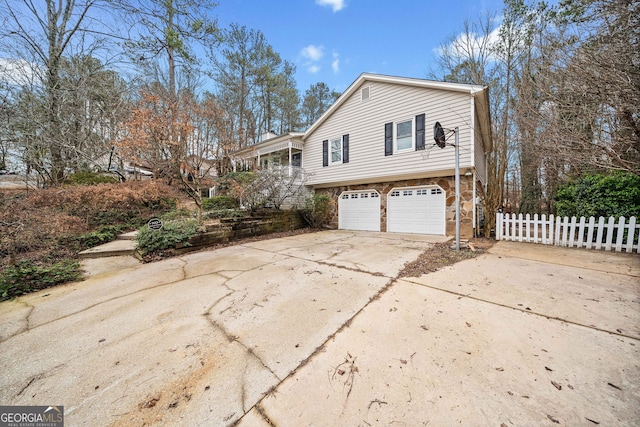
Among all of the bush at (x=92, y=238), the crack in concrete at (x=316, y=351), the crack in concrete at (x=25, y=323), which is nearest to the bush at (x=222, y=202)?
the bush at (x=92, y=238)

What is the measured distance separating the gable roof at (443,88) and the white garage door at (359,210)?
3.86 m

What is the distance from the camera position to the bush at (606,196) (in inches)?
211

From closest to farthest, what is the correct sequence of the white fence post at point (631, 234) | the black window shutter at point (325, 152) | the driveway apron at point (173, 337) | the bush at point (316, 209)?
the driveway apron at point (173, 337) → the white fence post at point (631, 234) → the bush at point (316, 209) → the black window shutter at point (325, 152)

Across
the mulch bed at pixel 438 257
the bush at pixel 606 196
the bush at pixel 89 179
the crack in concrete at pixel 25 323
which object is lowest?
the crack in concrete at pixel 25 323

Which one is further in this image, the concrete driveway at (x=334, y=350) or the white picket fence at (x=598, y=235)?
the white picket fence at (x=598, y=235)

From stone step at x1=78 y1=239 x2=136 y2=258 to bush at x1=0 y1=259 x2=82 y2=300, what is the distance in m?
1.03

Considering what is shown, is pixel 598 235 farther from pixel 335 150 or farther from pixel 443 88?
pixel 335 150

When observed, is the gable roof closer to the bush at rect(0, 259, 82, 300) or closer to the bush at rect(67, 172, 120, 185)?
the bush at rect(67, 172, 120, 185)

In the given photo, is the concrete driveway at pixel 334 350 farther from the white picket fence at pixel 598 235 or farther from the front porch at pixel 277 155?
the front porch at pixel 277 155

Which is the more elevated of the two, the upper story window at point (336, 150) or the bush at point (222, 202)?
the upper story window at point (336, 150)

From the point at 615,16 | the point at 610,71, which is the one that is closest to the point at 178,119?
the point at 610,71

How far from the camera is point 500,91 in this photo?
9914mm

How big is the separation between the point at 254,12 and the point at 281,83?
611 centimetres

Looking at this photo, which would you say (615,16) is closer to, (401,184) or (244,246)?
(401,184)
